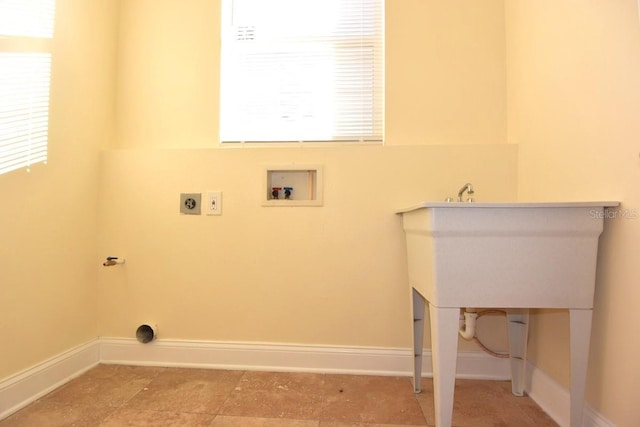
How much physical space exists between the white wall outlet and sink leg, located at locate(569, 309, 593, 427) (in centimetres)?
152

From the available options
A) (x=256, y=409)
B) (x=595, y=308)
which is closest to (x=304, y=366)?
(x=256, y=409)

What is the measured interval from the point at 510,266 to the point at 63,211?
73.9 inches

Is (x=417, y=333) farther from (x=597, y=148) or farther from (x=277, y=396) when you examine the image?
(x=597, y=148)

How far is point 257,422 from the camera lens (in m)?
1.15

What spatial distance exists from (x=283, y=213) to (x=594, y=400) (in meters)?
1.39

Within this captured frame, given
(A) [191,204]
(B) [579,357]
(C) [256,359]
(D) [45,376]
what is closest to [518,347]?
(B) [579,357]

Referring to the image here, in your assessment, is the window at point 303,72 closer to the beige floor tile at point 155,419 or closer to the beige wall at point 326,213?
the beige wall at point 326,213

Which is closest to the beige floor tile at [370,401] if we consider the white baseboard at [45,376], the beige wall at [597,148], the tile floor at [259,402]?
the tile floor at [259,402]

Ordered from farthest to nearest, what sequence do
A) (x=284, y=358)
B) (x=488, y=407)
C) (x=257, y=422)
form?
(x=284, y=358)
(x=488, y=407)
(x=257, y=422)

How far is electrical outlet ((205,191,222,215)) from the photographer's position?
160 centimetres

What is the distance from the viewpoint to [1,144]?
1157mm

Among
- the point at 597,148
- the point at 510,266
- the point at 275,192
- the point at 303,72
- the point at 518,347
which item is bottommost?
the point at 518,347

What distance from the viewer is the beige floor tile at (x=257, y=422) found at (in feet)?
3.72

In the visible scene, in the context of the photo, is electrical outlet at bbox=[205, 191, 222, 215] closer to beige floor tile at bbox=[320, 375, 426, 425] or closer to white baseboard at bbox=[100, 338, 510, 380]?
white baseboard at bbox=[100, 338, 510, 380]
